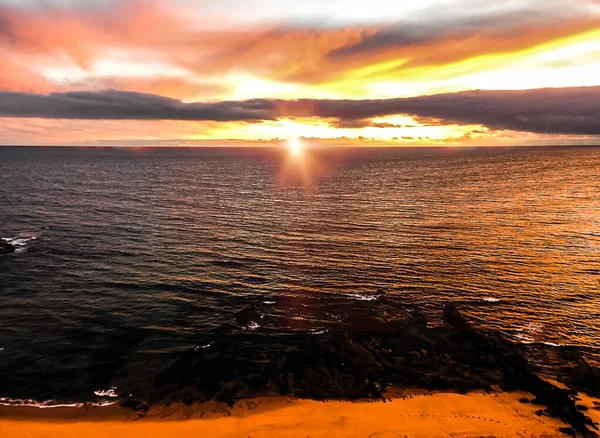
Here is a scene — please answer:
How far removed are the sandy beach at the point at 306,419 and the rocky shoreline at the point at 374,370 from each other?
35.0 inches

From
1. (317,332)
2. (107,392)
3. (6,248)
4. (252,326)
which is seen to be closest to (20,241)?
(6,248)

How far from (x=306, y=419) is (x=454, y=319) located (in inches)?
700

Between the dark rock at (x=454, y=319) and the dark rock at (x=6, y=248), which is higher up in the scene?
the dark rock at (x=6, y=248)

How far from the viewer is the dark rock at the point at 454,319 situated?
3209cm

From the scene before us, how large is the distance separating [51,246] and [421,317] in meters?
50.4

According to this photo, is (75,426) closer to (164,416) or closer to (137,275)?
(164,416)

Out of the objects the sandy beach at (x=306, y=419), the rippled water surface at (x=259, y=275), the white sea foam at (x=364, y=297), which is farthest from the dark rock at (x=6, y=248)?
the white sea foam at (x=364, y=297)

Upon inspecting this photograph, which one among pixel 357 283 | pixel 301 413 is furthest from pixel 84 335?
pixel 357 283

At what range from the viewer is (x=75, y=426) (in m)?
20.9

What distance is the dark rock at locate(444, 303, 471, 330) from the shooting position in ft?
105

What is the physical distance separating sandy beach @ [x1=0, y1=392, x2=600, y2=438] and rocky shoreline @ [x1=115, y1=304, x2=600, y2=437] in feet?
2.91

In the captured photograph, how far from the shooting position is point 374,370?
2658 cm

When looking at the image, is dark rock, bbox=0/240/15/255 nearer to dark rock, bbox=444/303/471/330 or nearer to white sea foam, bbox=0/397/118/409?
white sea foam, bbox=0/397/118/409

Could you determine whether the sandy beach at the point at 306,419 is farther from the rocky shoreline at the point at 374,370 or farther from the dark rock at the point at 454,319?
the dark rock at the point at 454,319
